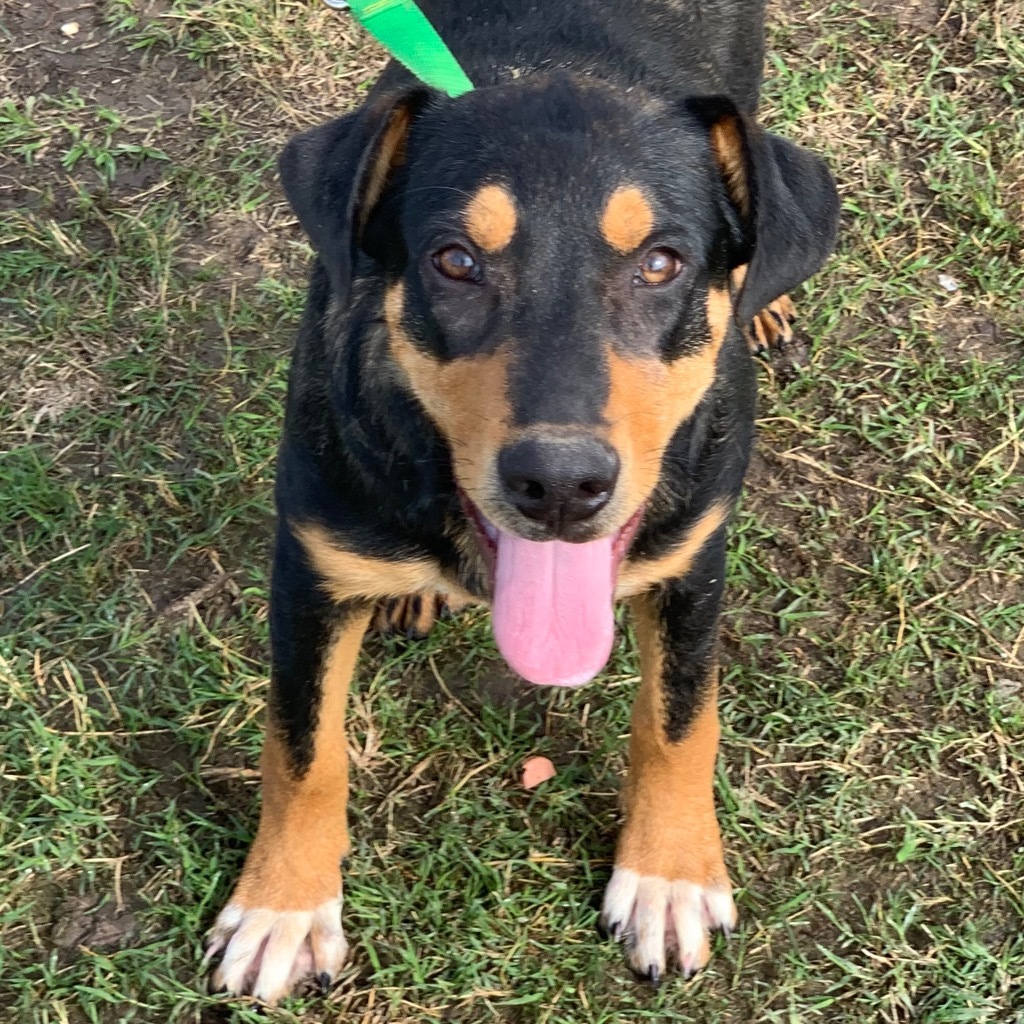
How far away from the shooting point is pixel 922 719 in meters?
4.14

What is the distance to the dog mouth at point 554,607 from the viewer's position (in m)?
3.01

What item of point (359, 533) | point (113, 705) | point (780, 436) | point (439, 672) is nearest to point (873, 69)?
point (780, 436)

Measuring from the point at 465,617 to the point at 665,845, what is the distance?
102 cm

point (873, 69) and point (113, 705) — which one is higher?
point (873, 69)

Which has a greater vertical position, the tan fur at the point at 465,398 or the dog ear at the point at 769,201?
the dog ear at the point at 769,201

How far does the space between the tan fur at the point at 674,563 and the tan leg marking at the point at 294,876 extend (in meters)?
0.71

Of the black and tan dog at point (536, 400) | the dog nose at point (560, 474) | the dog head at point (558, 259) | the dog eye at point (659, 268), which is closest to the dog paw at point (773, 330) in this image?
the black and tan dog at point (536, 400)

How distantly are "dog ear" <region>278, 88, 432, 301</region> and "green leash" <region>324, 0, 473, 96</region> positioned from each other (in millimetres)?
139

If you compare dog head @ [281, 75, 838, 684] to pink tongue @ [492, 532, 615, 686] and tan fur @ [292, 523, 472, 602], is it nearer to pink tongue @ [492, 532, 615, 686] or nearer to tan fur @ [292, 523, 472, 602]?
pink tongue @ [492, 532, 615, 686]

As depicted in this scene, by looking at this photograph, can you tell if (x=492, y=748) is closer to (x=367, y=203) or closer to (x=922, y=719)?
(x=922, y=719)

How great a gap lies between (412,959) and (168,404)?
2.17m

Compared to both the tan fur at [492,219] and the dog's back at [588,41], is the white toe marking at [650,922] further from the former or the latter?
the dog's back at [588,41]

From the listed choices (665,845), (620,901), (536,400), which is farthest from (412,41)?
(620,901)

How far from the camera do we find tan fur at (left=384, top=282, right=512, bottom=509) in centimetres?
267
